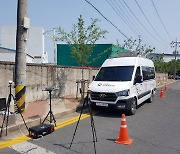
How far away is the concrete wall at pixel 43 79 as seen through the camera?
29.5ft

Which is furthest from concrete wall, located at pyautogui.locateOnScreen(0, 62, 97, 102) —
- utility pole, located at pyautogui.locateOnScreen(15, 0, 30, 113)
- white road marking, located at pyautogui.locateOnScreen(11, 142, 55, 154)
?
white road marking, located at pyautogui.locateOnScreen(11, 142, 55, 154)

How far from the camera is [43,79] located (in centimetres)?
1128

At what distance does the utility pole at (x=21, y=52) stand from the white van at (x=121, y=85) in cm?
280

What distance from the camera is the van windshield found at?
9.44m

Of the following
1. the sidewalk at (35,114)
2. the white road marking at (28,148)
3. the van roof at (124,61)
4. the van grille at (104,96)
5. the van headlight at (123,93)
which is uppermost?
the van roof at (124,61)

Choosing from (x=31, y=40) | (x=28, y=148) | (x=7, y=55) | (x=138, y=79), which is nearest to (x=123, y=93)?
(x=138, y=79)

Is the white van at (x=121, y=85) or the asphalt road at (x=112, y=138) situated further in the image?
the white van at (x=121, y=85)

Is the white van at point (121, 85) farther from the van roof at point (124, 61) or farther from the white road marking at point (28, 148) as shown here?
the white road marking at point (28, 148)

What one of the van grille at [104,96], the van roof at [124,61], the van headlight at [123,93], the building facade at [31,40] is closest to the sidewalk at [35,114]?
the van grille at [104,96]

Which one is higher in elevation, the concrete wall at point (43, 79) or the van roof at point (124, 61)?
the van roof at point (124, 61)

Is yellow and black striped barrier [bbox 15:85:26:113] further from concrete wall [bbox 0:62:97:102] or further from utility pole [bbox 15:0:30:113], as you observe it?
concrete wall [bbox 0:62:97:102]

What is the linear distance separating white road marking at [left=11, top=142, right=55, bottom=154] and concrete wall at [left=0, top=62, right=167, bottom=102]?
4.03 metres

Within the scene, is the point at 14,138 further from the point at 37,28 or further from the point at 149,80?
the point at 37,28

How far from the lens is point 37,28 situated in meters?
60.1
